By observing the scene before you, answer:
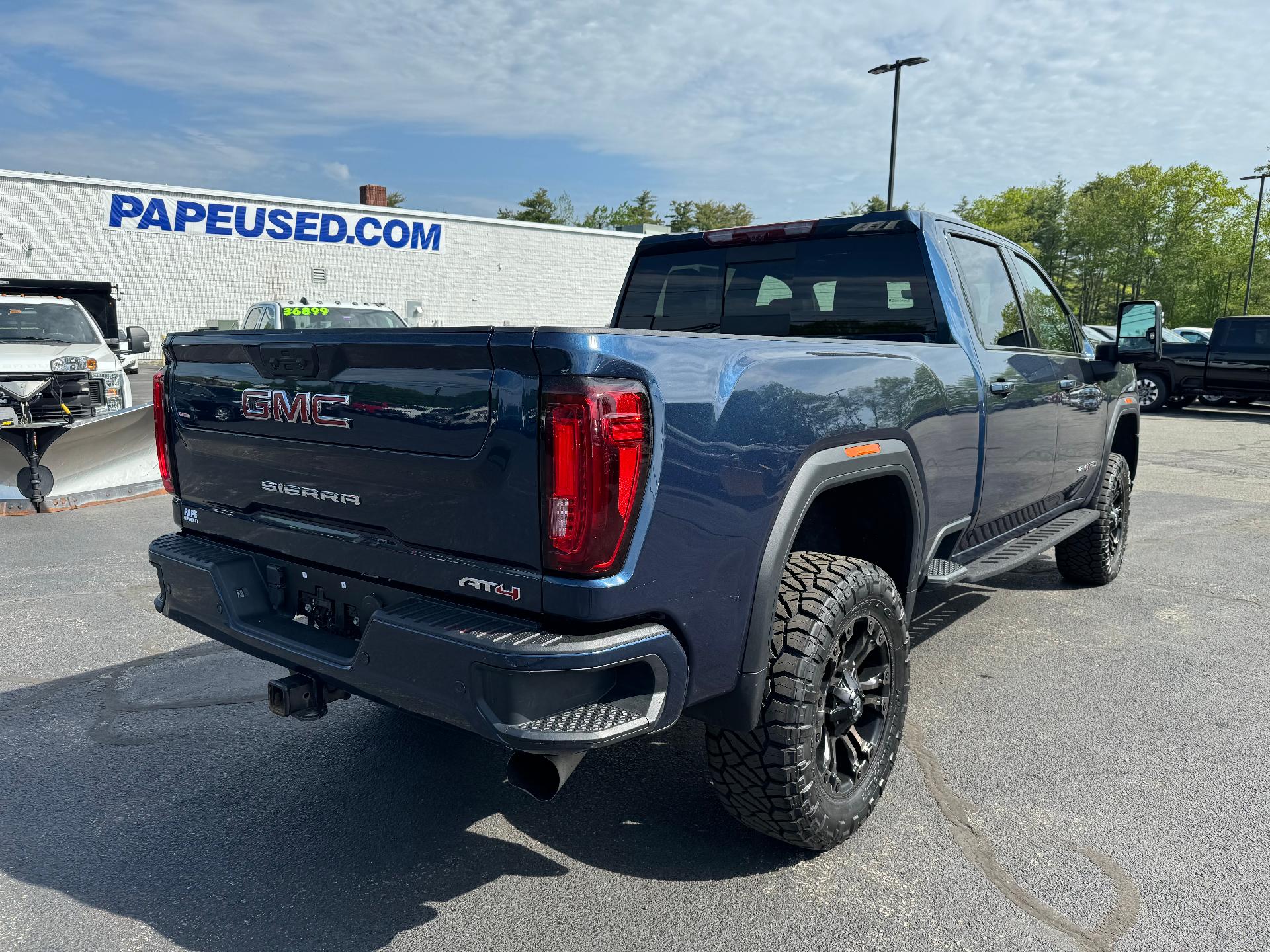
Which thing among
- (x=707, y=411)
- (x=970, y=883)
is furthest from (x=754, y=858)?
(x=707, y=411)

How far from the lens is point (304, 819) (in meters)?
2.97

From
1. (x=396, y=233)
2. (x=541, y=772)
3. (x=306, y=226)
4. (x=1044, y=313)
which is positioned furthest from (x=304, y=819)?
(x=396, y=233)

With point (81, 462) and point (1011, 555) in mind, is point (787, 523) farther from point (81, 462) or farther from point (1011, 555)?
point (81, 462)

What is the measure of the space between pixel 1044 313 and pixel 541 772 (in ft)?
12.6

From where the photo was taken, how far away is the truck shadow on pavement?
100 inches

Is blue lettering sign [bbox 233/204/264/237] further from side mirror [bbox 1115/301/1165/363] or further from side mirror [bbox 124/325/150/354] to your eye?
side mirror [bbox 1115/301/1165/363]

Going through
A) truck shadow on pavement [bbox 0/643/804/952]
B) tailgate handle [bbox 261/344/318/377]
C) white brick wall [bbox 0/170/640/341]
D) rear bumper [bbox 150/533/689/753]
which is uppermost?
white brick wall [bbox 0/170/640/341]

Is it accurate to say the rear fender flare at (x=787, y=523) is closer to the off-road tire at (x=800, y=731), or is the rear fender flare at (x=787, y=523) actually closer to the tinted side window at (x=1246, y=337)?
the off-road tire at (x=800, y=731)

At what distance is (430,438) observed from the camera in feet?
7.57

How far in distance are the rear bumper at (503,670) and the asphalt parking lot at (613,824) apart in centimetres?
62

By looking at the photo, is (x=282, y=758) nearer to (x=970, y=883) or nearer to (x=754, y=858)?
(x=754, y=858)

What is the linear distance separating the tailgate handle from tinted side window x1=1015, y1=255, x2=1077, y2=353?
3396mm

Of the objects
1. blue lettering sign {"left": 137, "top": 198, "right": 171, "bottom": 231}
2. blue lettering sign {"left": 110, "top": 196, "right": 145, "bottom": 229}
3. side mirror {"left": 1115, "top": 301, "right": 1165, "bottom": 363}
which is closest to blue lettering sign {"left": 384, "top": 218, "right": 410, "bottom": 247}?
blue lettering sign {"left": 137, "top": 198, "right": 171, "bottom": 231}

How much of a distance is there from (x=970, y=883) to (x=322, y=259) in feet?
101
